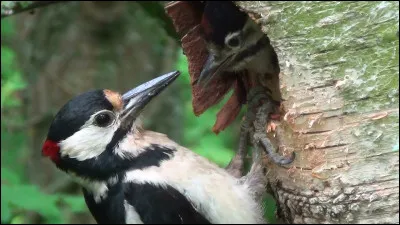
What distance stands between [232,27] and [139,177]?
2.53 ft

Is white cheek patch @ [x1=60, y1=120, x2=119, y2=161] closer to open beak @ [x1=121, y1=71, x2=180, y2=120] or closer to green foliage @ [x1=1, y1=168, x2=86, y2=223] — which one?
open beak @ [x1=121, y1=71, x2=180, y2=120]

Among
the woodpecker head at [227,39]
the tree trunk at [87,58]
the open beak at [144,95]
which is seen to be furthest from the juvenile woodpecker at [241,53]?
the tree trunk at [87,58]

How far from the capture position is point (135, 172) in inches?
110

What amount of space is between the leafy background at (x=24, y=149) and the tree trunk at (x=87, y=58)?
0.17 metres

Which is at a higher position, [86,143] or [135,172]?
[86,143]

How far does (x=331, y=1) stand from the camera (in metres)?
2.28

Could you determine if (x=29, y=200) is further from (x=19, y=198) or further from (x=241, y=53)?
(x=241, y=53)

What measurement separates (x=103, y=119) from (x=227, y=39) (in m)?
0.65

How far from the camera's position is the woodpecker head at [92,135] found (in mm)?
2846

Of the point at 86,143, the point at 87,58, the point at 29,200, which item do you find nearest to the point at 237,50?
the point at 86,143

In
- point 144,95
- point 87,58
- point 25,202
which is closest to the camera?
point 144,95

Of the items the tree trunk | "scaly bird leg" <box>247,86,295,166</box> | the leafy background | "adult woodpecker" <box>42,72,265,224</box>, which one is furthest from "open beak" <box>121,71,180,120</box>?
the tree trunk

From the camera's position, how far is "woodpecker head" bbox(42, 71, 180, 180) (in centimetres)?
285

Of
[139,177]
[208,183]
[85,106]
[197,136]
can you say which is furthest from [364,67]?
[197,136]
